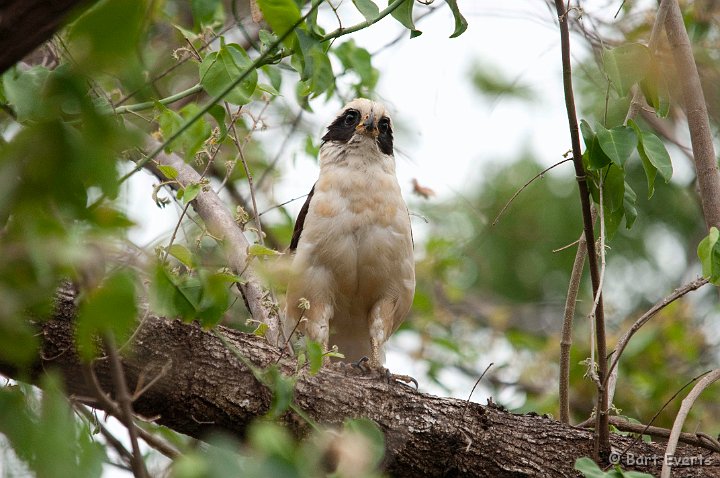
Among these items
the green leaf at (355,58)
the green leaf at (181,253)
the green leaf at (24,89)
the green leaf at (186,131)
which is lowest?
the green leaf at (181,253)

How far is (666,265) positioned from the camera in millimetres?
9367

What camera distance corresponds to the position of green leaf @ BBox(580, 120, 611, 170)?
10.5ft

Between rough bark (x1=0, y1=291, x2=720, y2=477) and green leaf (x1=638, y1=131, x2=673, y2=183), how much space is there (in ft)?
4.50

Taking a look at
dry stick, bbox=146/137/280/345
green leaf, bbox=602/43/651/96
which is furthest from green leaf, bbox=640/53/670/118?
dry stick, bbox=146/137/280/345

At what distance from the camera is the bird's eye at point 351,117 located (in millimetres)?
5492

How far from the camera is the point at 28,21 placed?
61.9 inches

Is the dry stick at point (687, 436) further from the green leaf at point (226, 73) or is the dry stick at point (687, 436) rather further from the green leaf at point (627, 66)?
the green leaf at point (226, 73)

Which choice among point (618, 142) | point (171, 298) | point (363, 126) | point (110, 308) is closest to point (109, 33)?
point (110, 308)

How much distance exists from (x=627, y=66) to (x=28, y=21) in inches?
94.9

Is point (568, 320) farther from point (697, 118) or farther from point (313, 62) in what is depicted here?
point (313, 62)

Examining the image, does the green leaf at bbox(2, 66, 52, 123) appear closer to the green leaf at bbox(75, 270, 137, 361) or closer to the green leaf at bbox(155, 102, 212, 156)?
the green leaf at bbox(155, 102, 212, 156)

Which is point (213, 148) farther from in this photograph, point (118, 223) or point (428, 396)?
point (118, 223)

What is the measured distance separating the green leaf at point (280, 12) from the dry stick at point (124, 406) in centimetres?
108

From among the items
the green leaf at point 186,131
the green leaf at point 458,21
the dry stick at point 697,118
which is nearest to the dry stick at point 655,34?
the dry stick at point 697,118
